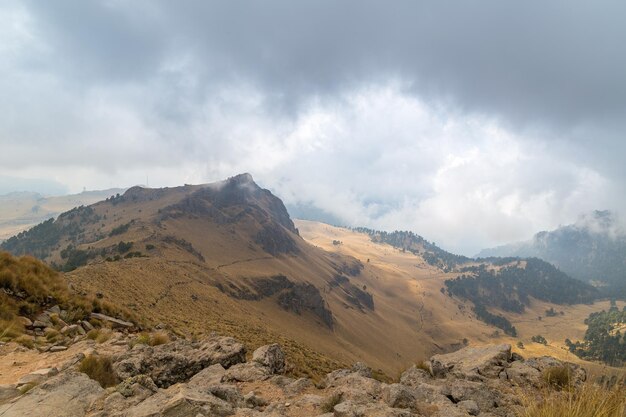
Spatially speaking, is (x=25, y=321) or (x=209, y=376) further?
(x=25, y=321)

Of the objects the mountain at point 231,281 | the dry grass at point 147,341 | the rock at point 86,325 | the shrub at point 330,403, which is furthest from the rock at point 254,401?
the mountain at point 231,281

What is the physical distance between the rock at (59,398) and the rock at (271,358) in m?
5.20

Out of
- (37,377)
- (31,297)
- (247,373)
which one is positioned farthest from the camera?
(31,297)

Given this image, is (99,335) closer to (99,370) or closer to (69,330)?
(69,330)

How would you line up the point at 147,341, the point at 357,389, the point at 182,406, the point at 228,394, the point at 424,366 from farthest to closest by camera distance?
the point at 147,341
the point at 424,366
the point at 357,389
the point at 228,394
the point at 182,406

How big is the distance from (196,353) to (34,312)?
8.54 metres

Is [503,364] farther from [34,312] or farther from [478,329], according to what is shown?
[478,329]

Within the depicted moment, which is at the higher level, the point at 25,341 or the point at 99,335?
the point at 25,341

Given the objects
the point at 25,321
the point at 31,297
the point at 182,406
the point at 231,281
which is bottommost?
the point at 231,281

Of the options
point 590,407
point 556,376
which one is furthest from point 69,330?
point 556,376

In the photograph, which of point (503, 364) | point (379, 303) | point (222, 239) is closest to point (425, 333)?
point (379, 303)

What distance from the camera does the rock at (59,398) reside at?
7.07 meters

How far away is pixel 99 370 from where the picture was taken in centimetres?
932

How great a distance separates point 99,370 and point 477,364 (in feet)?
38.1
